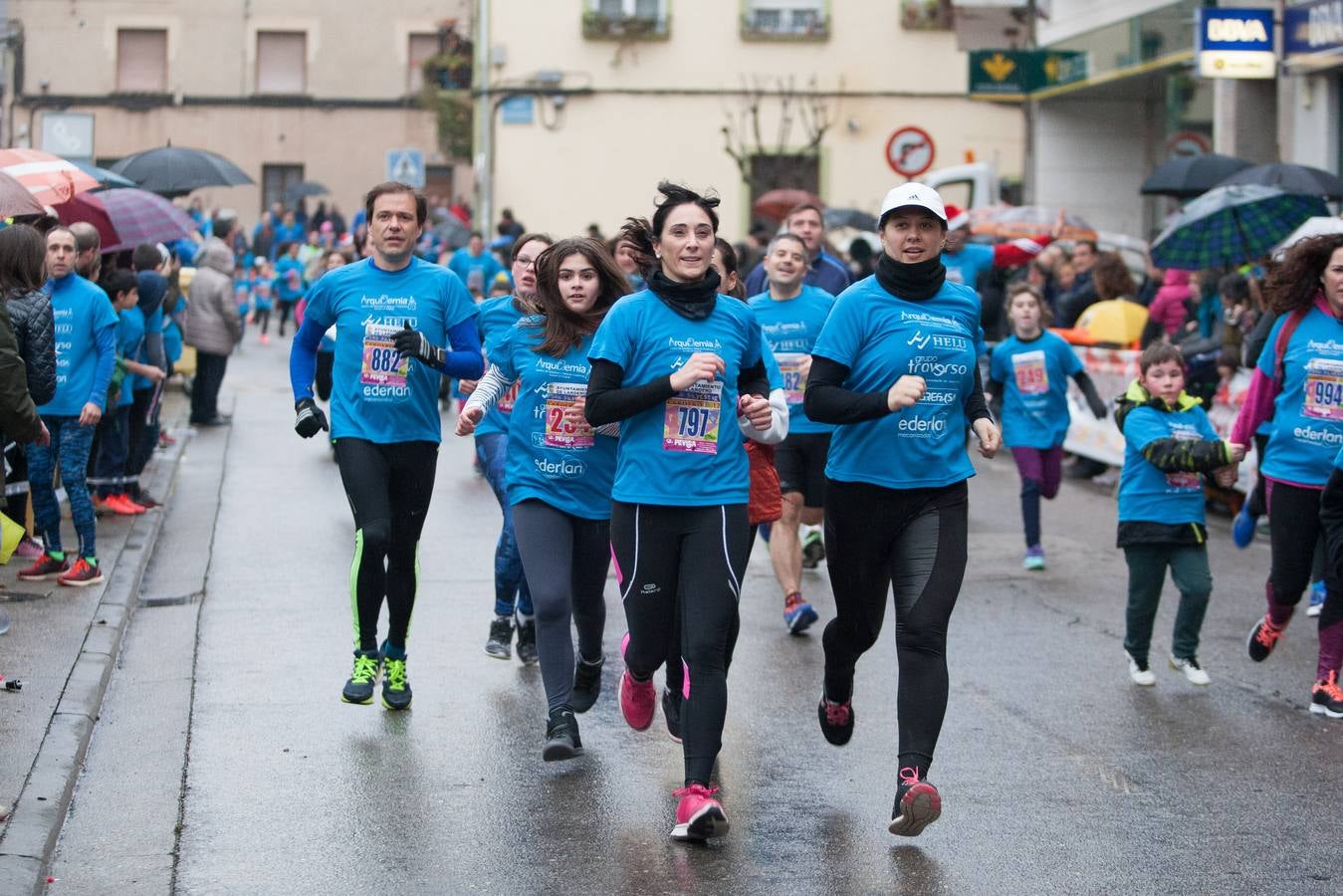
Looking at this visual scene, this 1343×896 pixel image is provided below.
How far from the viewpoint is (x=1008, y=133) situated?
123 ft

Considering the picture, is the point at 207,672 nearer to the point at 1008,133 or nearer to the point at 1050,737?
the point at 1050,737

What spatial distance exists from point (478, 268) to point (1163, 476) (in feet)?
54.1

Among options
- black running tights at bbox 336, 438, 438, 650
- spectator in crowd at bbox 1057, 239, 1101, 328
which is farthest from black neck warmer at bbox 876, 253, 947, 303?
spectator in crowd at bbox 1057, 239, 1101, 328

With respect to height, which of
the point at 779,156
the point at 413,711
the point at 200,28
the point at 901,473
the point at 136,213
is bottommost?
the point at 413,711

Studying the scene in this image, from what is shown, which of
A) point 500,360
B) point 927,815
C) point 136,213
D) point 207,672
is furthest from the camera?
point 136,213

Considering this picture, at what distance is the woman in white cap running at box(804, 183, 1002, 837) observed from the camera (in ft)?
20.5

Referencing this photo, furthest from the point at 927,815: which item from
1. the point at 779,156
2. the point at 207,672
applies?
the point at 779,156

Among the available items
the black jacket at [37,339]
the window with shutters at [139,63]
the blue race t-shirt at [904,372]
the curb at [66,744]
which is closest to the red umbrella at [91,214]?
the curb at [66,744]

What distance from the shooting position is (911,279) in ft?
20.9

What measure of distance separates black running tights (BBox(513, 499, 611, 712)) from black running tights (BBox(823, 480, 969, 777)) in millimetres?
951

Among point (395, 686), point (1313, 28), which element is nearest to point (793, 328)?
point (395, 686)

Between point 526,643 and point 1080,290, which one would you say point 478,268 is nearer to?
point 1080,290

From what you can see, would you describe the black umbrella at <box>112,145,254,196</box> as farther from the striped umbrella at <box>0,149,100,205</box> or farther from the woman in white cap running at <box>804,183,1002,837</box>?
the woman in white cap running at <box>804,183,1002,837</box>

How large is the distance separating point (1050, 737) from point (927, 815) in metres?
1.86
